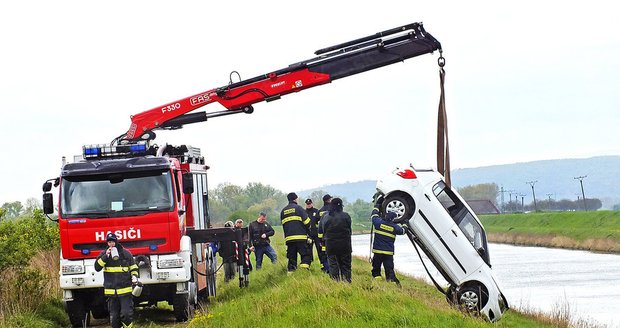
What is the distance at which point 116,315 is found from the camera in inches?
578

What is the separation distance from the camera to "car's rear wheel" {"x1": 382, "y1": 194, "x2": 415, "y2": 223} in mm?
17578

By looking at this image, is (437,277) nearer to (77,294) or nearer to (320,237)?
(320,237)

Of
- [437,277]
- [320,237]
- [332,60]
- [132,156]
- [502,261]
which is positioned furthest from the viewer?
[502,261]

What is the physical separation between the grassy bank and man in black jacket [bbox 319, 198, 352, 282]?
1626 inches

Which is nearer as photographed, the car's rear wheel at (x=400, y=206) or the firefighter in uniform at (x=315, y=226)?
the car's rear wheel at (x=400, y=206)

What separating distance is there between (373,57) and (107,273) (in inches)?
262

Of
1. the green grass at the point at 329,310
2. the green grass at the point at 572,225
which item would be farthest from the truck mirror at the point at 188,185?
the green grass at the point at 572,225

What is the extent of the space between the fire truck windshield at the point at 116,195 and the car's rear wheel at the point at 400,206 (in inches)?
165

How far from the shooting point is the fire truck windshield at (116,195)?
15844mm

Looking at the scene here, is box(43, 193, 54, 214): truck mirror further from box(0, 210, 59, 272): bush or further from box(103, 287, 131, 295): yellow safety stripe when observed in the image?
box(103, 287, 131, 295): yellow safety stripe

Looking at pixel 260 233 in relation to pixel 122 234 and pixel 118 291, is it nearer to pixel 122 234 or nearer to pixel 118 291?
pixel 122 234

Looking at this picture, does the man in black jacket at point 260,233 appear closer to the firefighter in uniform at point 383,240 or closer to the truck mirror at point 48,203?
the firefighter in uniform at point 383,240

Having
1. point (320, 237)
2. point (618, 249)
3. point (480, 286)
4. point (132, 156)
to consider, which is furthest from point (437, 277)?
point (618, 249)

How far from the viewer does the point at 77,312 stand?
16422mm
